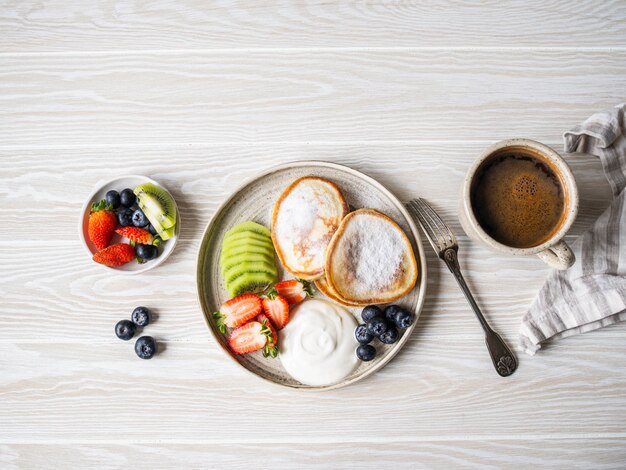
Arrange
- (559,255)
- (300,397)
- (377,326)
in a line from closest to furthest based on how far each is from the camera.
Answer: (559,255), (377,326), (300,397)

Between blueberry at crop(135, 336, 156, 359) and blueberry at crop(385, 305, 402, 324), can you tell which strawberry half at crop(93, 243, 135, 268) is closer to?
blueberry at crop(135, 336, 156, 359)

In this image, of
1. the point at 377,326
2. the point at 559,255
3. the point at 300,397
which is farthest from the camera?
the point at 300,397

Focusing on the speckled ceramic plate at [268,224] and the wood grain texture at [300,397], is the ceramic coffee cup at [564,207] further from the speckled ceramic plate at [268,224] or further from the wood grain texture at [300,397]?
the wood grain texture at [300,397]

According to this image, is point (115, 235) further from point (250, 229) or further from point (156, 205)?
point (250, 229)

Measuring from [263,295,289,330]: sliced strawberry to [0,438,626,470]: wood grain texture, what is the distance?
37cm

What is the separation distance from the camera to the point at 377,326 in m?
1.25

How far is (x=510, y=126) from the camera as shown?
1385mm

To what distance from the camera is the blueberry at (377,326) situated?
1249 millimetres

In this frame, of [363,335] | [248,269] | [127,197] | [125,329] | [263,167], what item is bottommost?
[125,329]

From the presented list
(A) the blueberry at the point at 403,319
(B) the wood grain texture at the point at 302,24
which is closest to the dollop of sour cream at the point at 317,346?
(A) the blueberry at the point at 403,319

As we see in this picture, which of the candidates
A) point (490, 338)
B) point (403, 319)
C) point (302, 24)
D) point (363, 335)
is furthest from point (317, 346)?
point (302, 24)

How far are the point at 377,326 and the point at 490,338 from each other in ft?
1.01

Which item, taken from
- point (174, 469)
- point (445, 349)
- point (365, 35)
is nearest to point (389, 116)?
point (365, 35)

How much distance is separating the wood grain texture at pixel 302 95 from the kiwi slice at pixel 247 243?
30 centimetres
